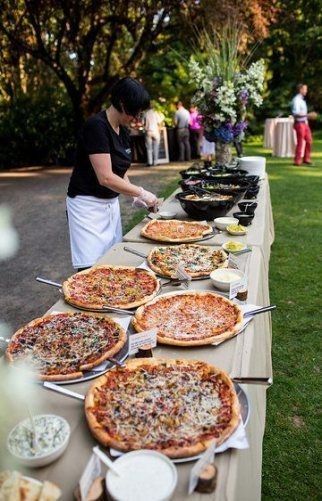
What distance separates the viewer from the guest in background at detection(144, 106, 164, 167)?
1134 centimetres

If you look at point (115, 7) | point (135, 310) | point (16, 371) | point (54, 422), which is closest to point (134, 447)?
point (54, 422)

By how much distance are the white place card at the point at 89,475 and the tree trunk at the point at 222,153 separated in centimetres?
429

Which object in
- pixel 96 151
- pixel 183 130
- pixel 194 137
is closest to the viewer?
pixel 96 151

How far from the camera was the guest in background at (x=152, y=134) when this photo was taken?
37.2 feet

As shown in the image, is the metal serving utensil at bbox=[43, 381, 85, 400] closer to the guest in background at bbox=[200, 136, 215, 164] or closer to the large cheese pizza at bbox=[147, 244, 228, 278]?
the large cheese pizza at bbox=[147, 244, 228, 278]

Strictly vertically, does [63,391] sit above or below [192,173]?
below

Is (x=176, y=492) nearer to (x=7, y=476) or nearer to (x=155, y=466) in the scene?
(x=155, y=466)

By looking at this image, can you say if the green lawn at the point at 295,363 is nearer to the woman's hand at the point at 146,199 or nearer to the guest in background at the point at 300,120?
the woman's hand at the point at 146,199

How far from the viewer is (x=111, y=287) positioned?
91.7 inches

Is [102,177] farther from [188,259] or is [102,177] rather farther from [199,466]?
[199,466]

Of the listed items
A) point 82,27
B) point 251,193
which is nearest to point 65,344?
point 251,193

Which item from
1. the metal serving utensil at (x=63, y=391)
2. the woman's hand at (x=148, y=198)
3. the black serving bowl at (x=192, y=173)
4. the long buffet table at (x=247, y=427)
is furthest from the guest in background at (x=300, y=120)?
the metal serving utensil at (x=63, y=391)

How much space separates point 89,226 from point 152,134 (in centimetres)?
907

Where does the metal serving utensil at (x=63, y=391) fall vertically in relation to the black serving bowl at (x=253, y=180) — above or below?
below
